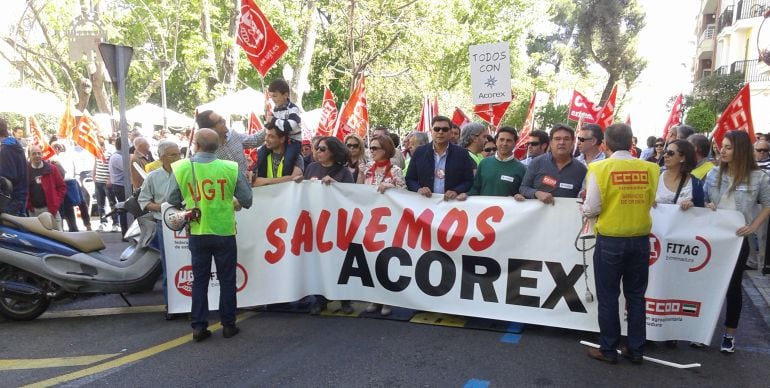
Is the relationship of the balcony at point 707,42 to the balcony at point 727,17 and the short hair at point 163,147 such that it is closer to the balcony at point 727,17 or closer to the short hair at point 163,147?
the balcony at point 727,17

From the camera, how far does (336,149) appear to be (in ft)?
19.2

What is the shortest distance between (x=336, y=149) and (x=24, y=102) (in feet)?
41.9

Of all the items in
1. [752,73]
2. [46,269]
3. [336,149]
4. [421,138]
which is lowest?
[46,269]

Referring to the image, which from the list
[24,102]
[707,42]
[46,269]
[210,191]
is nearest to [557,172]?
[210,191]

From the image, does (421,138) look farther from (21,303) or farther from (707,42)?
(707,42)

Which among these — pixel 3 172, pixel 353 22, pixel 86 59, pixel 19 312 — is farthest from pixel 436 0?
pixel 19 312

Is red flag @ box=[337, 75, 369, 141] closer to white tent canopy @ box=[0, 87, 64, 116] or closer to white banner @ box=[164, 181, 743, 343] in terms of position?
white banner @ box=[164, 181, 743, 343]

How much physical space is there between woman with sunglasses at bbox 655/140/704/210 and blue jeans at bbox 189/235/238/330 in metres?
3.60

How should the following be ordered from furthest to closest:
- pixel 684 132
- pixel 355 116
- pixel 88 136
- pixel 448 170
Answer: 1. pixel 88 136
2. pixel 355 116
3. pixel 684 132
4. pixel 448 170

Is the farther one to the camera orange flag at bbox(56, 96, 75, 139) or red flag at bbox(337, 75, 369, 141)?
orange flag at bbox(56, 96, 75, 139)

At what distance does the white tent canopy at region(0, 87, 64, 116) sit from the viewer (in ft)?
47.9

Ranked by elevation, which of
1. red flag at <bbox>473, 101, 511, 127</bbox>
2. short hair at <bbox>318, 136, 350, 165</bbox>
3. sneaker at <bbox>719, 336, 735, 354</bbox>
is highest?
red flag at <bbox>473, 101, 511, 127</bbox>

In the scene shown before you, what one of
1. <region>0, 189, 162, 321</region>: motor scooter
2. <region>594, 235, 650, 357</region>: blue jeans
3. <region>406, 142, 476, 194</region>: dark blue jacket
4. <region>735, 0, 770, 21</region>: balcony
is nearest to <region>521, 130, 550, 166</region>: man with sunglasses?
<region>406, 142, 476, 194</region>: dark blue jacket

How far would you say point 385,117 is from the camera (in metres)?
29.6
